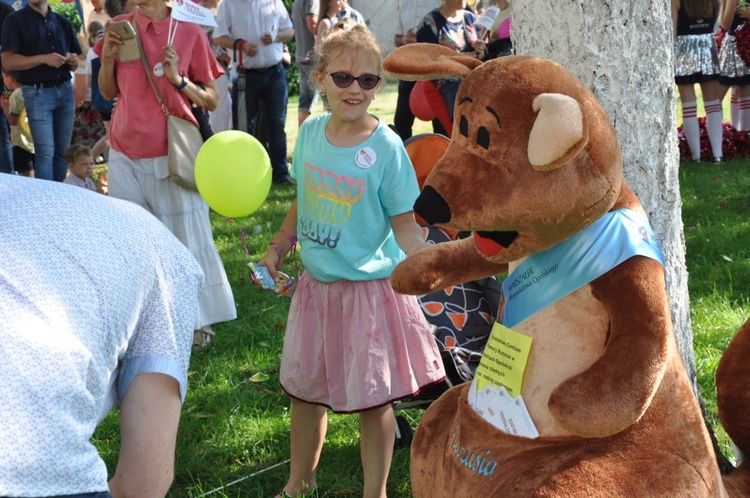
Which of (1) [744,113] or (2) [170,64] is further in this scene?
(1) [744,113]

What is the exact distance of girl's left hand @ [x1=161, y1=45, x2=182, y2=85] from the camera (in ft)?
14.3

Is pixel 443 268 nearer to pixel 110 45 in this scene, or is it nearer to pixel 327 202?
pixel 327 202

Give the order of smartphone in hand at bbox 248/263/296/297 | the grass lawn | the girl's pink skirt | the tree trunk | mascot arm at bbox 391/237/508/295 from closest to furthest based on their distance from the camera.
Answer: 1. mascot arm at bbox 391/237/508/295
2. the tree trunk
3. the girl's pink skirt
4. smartphone in hand at bbox 248/263/296/297
5. the grass lawn

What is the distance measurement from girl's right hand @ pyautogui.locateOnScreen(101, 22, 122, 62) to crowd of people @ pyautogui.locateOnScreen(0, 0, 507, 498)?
0.02m

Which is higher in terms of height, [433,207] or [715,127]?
[433,207]

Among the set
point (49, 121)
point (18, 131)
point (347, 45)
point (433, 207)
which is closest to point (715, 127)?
point (49, 121)

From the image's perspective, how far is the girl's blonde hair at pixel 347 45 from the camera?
2959 millimetres

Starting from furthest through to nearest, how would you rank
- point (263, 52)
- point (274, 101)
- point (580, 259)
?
point (274, 101)
point (263, 52)
point (580, 259)

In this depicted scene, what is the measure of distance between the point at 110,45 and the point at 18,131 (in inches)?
197

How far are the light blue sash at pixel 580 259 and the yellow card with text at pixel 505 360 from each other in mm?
47

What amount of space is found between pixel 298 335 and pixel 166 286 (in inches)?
53.4

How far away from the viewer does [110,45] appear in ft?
14.3

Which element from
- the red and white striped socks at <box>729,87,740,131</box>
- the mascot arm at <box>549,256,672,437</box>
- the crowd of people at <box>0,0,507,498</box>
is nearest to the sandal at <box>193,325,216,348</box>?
the crowd of people at <box>0,0,507,498</box>

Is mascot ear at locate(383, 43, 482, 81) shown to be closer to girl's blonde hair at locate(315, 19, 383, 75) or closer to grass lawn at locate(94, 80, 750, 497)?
girl's blonde hair at locate(315, 19, 383, 75)
